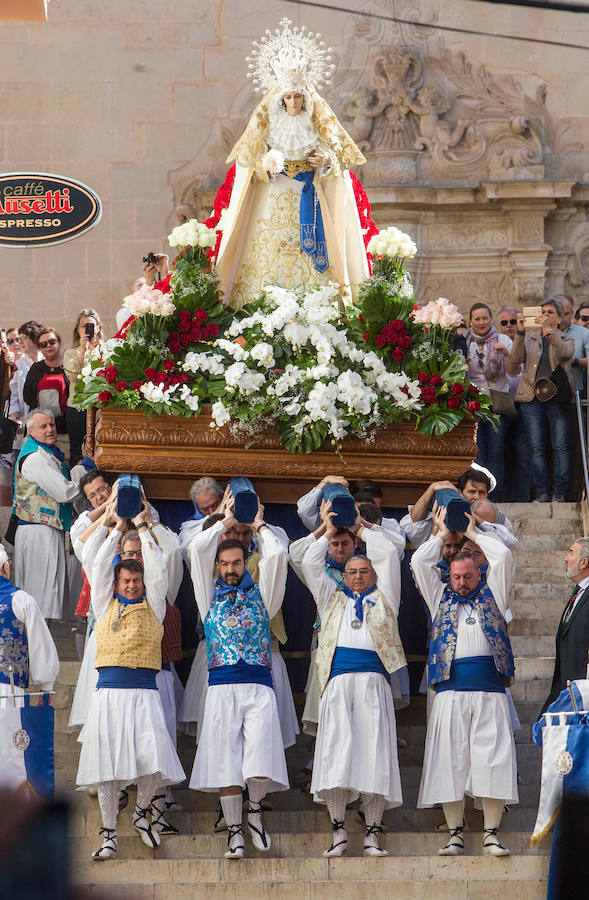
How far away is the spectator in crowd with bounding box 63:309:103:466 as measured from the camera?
9781 millimetres

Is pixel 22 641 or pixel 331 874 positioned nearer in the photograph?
pixel 331 874

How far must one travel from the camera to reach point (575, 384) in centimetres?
1063

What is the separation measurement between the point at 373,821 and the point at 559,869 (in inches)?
222

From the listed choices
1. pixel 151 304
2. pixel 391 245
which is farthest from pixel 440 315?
pixel 151 304

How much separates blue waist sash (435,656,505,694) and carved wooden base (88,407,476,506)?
50.4 inches

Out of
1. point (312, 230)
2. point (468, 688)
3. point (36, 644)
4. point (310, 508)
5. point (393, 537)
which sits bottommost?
point (468, 688)

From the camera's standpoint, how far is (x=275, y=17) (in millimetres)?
15211

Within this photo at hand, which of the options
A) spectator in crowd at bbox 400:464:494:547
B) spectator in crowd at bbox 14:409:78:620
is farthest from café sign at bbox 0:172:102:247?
spectator in crowd at bbox 400:464:494:547

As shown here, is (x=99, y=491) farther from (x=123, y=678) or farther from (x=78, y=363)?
(x=78, y=363)

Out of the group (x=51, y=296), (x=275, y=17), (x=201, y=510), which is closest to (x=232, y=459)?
(x=201, y=510)

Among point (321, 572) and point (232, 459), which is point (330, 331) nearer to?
point (232, 459)

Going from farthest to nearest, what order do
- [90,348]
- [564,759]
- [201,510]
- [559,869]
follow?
[90,348]
[201,510]
[564,759]
[559,869]

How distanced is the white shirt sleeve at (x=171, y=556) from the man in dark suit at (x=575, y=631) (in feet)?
6.62

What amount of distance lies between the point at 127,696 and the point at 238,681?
0.55m
